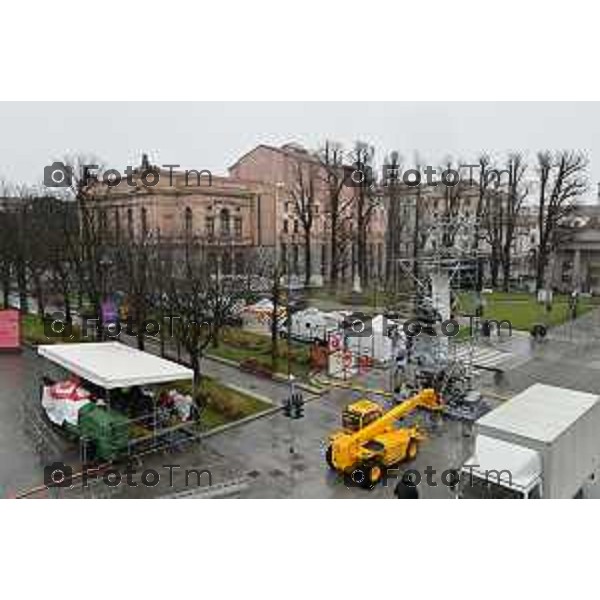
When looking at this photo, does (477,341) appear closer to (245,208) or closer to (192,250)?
(192,250)

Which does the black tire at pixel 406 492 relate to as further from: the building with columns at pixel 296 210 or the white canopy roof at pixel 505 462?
the building with columns at pixel 296 210

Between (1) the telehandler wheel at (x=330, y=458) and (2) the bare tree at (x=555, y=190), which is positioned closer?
(1) the telehandler wheel at (x=330, y=458)

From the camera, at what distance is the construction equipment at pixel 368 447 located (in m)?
14.4

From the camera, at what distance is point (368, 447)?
1481cm

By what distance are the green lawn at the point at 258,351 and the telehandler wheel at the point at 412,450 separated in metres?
8.02

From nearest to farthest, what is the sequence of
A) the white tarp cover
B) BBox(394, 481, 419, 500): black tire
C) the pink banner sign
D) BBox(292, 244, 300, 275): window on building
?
BBox(394, 481, 419, 500): black tire < the white tarp cover < the pink banner sign < BBox(292, 244, 300, 275): window on building

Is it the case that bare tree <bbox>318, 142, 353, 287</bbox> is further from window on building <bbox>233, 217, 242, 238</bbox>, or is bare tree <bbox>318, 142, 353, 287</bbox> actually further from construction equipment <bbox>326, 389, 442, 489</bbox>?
construction equipment <bbox>326, 389, 442, 489</bbox>

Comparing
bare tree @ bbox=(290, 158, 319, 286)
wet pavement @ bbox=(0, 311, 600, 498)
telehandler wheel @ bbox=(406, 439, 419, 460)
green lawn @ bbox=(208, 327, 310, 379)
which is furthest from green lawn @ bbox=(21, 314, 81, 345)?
bare tree @ bbox=(290, 158, 319, 286)

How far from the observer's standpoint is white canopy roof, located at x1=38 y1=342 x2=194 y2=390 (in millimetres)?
16172

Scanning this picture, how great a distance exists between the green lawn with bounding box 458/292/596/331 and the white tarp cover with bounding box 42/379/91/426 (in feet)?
71.7

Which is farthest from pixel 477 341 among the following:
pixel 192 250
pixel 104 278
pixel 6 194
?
pixel 6 194

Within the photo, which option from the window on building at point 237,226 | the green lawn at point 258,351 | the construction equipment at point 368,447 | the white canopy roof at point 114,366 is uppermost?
the window on building at point 237,226

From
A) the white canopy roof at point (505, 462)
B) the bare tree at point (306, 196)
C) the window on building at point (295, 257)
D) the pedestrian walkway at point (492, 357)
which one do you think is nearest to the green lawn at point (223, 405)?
the white canopy roof at point (505, 462)

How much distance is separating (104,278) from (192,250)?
4702 mm
